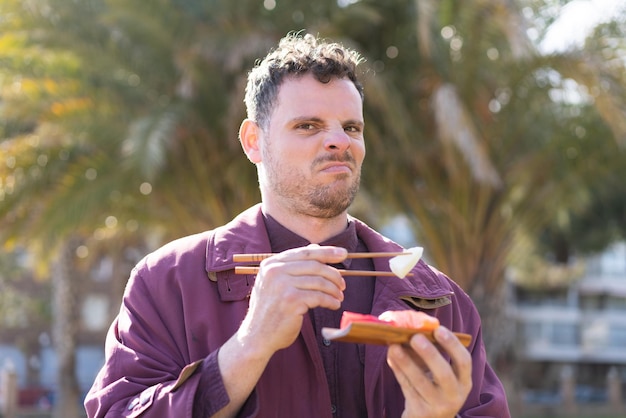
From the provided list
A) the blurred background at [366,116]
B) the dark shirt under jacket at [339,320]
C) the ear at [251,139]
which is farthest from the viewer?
the blurred background at [366,116]

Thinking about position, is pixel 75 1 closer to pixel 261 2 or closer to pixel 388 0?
pixel 261 2

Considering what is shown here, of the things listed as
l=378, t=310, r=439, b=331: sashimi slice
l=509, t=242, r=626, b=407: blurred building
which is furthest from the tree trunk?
l=509, t=242, r=626, b=407: blurred building

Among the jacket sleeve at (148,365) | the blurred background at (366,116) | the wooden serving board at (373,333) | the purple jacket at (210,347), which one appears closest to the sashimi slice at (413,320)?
the wooden serving board at (373,333)

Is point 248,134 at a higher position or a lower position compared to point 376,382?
higher

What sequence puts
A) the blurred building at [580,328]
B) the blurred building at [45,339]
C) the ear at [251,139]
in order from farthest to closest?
the blurred building at [580,328], the blurred building at [45,339], the ear at [251,139]

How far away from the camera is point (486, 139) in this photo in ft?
38.3

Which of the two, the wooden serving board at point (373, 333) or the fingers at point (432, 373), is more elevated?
the wooden serving board at point (373, 333)

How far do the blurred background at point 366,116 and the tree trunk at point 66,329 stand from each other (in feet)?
16.2

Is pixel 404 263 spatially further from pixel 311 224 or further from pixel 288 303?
pixel 311 224

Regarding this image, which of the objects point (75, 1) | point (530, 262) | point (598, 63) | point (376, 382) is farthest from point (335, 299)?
point (530, 262)

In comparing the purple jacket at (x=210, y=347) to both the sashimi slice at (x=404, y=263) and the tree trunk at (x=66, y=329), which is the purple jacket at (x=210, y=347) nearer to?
the sashimi slice at (x=404, y=263)

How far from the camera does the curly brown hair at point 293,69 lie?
2.62 metres

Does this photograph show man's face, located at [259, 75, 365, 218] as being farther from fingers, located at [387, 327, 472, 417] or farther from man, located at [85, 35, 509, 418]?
fingers, located at [387, 327, 472, 417]

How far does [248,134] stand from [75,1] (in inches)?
349
